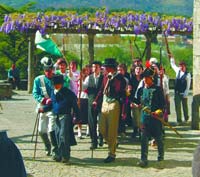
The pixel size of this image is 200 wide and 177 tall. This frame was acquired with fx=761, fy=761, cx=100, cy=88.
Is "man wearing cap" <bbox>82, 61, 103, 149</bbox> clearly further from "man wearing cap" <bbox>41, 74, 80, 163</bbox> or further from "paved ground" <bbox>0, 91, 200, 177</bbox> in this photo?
"man wearing cap" <bbox>41, 74, 80, 163</bbox>

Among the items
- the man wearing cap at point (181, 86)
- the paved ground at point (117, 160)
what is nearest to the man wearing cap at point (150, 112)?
the paved ground at point (117, 160)

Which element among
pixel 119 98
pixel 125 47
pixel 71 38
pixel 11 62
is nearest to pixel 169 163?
pixel 119 98

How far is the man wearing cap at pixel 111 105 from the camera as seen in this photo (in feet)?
43.6

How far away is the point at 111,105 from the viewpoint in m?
13.4

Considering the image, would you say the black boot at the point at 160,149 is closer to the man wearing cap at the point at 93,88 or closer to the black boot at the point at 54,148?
the black boot at the point at 54,148

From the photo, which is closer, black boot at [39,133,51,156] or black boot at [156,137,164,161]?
black boot at [156,137,164,161]

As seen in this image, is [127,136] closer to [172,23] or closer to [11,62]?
[172,23]

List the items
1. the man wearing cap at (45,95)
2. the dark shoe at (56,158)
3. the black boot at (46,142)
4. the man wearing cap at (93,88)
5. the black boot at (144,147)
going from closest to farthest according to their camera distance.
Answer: the black boot at (144,147) < the dark shoe at (56,158) < the man wearing cap at (45,95) < the black boot at (46,142) < the man wearing cap at (93,88)

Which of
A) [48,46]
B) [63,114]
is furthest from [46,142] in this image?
[48,46]

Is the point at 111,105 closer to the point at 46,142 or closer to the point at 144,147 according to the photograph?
the point at 144,147

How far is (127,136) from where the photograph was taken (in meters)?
17.0

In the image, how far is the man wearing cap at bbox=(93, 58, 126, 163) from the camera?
43.6 ft

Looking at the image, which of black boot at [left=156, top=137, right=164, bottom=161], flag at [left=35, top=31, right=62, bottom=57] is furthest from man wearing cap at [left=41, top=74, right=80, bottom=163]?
flag at [left=35, top=31, right=62, bottom=57]

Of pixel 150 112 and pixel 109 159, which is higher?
pixel 150 112
